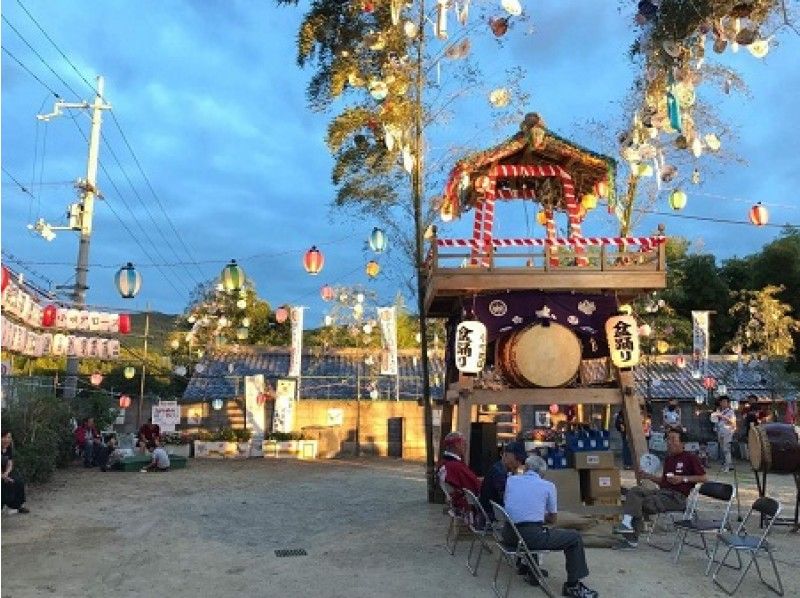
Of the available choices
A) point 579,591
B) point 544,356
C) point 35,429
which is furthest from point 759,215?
point 35,429

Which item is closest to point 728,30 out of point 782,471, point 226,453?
point 782,471

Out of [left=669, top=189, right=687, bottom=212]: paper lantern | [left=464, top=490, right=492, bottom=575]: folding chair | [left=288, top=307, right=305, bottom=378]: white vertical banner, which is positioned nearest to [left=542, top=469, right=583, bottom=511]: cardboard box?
[left=464, top=490, right=492, bottom=575]: folding chair

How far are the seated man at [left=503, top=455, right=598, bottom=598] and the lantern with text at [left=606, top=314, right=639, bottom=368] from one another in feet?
15.5

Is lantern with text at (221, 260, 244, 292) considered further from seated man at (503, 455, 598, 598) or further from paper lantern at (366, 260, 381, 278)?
seated man at (503, 455, 598, 598)

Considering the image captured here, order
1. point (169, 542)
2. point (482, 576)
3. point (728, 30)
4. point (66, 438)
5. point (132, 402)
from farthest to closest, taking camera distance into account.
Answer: point (132, 402) → point (66, 438) → point (169, 542) → point (728, 30) → point (482, 576)

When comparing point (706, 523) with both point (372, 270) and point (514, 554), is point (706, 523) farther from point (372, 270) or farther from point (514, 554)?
point (372, 270)

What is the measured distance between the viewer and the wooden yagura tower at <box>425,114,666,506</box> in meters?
11.2

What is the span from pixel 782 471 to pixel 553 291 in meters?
4.15

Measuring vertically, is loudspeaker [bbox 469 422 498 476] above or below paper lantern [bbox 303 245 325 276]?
below

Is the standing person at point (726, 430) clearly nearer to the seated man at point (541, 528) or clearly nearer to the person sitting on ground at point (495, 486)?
the person sitting on ground at point (495, 486)

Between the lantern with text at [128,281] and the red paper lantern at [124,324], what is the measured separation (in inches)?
161

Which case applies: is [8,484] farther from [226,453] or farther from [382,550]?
[226,453]

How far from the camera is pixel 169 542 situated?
9234mm

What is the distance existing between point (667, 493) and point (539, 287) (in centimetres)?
362
